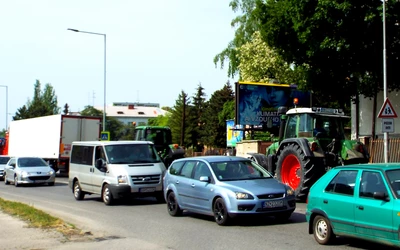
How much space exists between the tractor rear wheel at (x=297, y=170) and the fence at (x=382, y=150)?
8.98 m

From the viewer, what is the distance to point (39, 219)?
42.8 feet

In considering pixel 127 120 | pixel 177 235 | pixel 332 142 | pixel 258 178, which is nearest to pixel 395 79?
pixel 332 142

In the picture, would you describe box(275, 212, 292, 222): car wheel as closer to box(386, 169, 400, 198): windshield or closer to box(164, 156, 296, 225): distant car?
box(164, 156, 296, 225): distant car

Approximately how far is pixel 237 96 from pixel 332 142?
1149 centimetres

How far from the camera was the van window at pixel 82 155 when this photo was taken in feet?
62.2

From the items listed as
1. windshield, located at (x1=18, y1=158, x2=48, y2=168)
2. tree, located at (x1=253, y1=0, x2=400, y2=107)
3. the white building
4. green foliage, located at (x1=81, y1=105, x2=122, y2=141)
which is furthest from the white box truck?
the white building

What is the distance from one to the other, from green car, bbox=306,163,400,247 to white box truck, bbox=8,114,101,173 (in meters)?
26.4

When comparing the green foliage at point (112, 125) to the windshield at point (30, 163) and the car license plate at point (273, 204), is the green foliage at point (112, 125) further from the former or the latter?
the car license plate at point (273, 204)

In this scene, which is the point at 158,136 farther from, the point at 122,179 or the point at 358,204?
the point at 358,204

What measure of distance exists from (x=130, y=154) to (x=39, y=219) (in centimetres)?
559

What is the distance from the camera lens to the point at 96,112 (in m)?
122

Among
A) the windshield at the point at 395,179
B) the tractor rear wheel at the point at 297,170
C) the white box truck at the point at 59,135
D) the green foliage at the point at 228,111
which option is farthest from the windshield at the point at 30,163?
the green foliage at the point at 228,111

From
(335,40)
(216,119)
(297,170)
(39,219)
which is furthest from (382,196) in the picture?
(216,119)

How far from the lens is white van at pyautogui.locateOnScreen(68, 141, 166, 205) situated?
1730 centimetres
